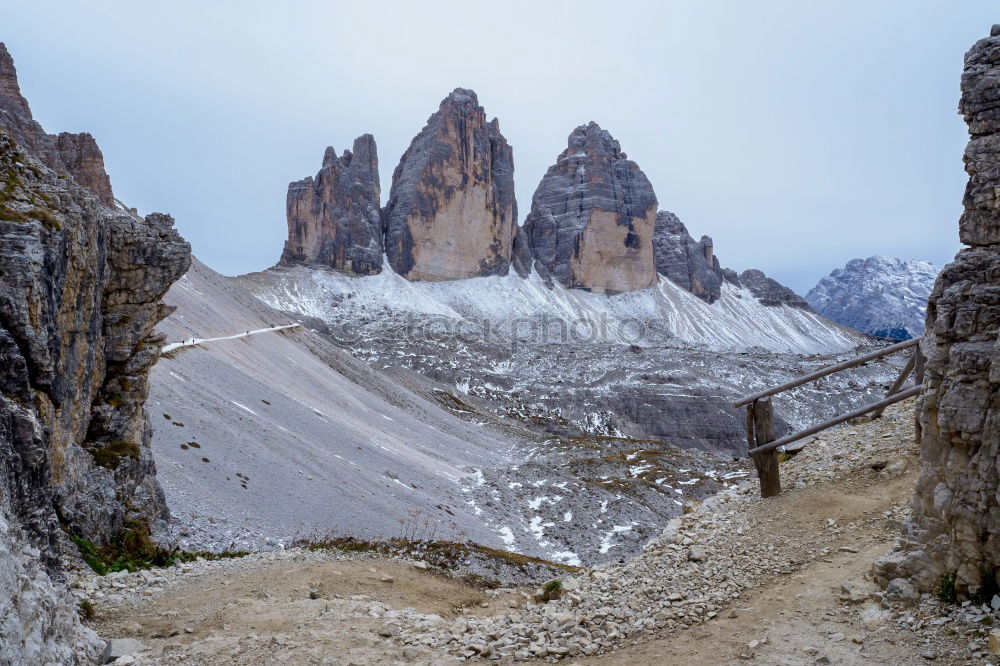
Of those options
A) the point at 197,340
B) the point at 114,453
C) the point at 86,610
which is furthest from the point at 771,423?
the point at 197,340

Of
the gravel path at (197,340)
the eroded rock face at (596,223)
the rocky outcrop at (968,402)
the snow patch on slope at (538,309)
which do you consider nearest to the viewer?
the rocky outcrop at (968,402)

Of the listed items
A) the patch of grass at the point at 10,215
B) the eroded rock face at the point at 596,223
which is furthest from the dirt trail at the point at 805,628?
the eroded rock face at the point at 596,223

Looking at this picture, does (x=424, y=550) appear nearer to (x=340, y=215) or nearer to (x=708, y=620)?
(x=708, y=620)

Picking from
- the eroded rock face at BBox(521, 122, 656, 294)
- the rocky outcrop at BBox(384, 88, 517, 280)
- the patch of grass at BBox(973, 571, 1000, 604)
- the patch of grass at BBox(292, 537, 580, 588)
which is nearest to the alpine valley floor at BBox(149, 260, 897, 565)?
the patch of grass at BBox(292, 537, 580, 588)

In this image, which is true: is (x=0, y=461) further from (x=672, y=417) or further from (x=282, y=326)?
(x=672, y=417)

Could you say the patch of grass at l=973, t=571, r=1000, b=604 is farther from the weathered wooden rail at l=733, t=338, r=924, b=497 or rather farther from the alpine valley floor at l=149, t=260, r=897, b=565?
the alpine valley floor at l=149, t=260, r=897, b=565

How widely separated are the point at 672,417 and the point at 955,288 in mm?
81856

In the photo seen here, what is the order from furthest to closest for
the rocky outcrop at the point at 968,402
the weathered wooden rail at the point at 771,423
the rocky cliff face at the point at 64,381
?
the weathered wooden rail at the point at 771,423
the rocky cliff face at the point at 64,381
the rocky outcrop at the point at 968,402

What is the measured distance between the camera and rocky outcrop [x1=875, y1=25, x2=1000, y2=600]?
6.30 meters

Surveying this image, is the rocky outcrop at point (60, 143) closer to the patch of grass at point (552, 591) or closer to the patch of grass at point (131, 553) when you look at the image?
the patch of grass at point (131, 553)

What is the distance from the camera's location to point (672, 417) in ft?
281

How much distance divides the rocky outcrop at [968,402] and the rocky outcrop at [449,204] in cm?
14788

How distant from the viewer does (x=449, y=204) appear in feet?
527

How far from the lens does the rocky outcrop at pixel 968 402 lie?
630 centimetres
